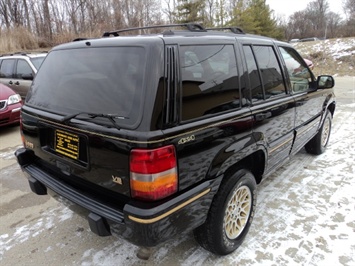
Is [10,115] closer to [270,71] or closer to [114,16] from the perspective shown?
[270,71]

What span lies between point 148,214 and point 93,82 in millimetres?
1048

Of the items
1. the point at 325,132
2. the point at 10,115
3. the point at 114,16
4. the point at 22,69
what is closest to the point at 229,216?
the point at 325,132

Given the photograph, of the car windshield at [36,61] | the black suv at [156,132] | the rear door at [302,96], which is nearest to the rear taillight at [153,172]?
the black suv at [156,132]

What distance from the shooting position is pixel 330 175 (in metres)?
3.90

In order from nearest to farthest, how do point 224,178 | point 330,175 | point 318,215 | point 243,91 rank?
point 224,178
point 243,91
point 318,215
point 330,175

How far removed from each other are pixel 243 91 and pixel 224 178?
0.78 meters

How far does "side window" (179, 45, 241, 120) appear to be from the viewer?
77.2 inches

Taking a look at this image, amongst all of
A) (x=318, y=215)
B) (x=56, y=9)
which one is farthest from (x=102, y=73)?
(x=56, y=9)

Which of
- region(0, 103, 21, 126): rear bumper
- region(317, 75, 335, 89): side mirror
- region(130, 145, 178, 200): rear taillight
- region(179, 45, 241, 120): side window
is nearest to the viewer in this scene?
region(130, 145, 178, 200): rear taillight

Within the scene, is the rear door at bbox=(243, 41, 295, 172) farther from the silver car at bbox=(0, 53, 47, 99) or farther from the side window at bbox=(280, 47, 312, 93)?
the silver car at bbox=(0, 53, 47, 99)

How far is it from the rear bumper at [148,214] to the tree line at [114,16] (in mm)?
17238

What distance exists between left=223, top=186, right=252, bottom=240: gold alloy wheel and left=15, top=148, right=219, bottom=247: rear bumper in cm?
39

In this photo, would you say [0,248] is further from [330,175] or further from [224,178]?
[330,175]

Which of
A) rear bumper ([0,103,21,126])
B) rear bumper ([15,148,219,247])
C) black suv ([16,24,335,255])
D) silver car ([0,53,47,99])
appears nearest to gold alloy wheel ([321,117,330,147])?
black suv ([16,24,335,255])
